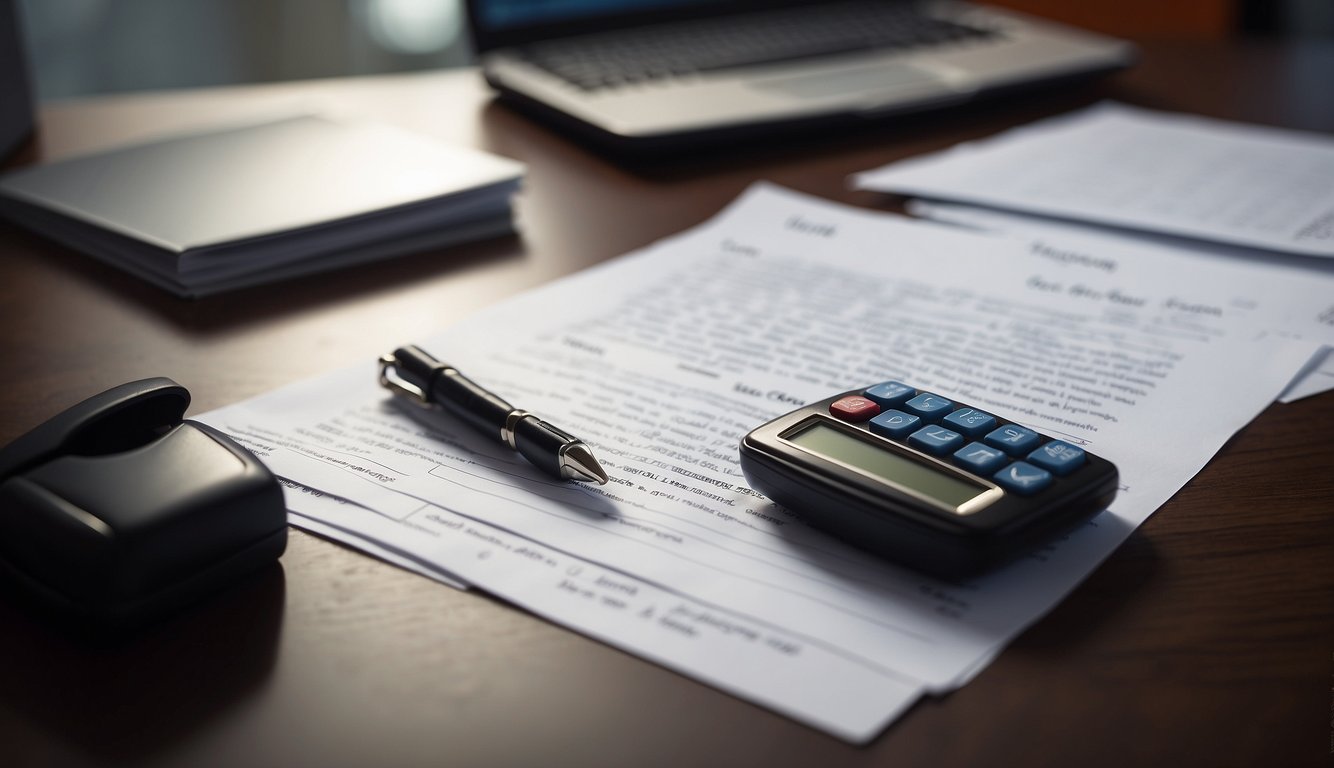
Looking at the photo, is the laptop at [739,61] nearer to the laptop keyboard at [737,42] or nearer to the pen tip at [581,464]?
the laptop keyboard at [737,42]

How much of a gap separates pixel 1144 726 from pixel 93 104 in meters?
1.08

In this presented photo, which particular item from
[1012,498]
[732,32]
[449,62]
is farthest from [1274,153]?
[449,62]

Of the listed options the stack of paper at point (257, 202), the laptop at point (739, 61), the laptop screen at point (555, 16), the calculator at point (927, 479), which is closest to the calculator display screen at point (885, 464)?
the calculator at point (927, 479)

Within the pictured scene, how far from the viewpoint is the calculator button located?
46 centimetres

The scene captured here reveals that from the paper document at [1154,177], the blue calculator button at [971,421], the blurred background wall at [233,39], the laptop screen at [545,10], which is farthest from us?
the blurred background wall at [233,39]

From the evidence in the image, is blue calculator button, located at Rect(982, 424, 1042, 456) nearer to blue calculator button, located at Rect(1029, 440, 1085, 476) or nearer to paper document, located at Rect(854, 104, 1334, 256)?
blue calculator button, located at Rect(1029, 440, 1085, 476)

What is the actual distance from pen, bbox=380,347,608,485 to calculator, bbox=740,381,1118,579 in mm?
67

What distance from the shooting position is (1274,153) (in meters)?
0.91

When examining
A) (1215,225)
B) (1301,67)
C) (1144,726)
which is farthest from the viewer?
(1301,67)

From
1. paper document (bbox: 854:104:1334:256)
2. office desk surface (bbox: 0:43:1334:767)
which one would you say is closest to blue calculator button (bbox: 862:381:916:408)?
office desk surface (bbox: 0:43:1334:767)

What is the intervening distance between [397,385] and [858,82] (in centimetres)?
61

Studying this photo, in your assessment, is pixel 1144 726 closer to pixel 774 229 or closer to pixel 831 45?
pixel 774 229

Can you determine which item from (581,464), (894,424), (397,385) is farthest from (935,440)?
(397,385)

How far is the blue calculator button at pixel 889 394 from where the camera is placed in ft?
1.54
